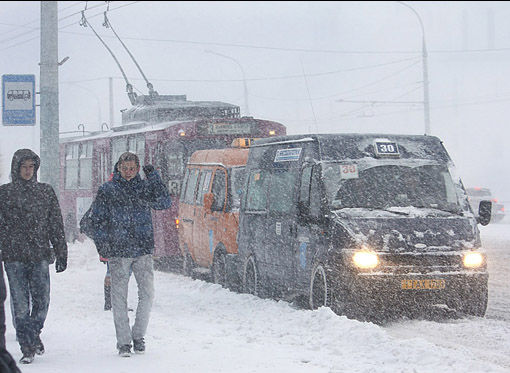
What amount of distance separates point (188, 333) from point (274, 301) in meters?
2.79

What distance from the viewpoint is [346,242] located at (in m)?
10.4

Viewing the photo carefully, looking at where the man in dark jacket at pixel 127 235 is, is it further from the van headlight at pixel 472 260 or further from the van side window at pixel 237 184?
the van side window at pixel 237 184

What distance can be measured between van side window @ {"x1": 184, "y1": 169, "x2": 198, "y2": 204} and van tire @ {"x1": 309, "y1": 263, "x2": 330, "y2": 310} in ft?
20.6

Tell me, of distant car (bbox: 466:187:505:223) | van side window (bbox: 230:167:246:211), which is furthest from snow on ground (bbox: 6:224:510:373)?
distant car (bbox: 466:187:505:223)

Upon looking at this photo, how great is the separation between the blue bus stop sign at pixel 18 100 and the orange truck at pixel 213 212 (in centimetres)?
308

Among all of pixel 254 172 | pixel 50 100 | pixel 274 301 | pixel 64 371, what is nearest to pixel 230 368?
pixel 64 371

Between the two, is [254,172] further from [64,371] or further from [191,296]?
[64,371]

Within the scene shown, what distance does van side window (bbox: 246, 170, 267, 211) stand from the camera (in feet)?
43.0

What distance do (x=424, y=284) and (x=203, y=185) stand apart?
6.90m

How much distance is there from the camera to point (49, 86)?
47.5ft

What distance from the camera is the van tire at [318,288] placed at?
10.7 meters

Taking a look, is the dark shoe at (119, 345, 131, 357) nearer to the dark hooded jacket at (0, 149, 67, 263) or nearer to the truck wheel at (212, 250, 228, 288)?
the dark hooded jacket at (0, 149, 67, 263)

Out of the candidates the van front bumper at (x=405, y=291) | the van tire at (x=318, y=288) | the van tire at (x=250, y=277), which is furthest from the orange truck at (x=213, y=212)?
the van front bumper at (x=405, y=291)

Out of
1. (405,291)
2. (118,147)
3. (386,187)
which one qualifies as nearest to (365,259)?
(405,291)
